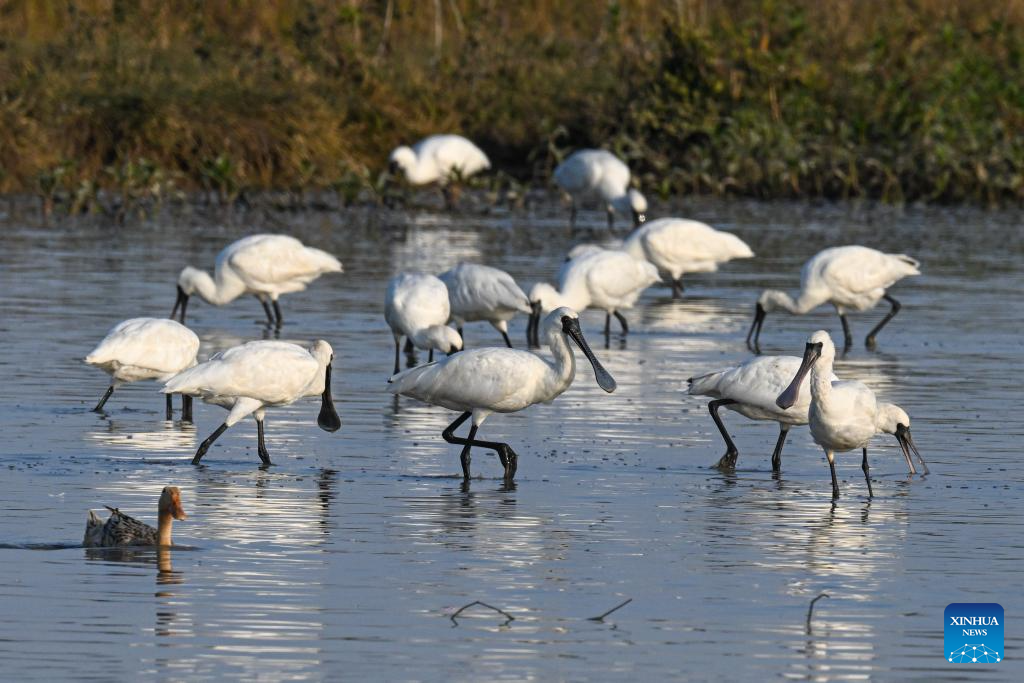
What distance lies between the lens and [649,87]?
34.6 m

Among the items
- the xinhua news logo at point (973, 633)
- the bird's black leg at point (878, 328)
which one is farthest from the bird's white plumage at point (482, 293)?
the xinhua news logo at point (973, 633)

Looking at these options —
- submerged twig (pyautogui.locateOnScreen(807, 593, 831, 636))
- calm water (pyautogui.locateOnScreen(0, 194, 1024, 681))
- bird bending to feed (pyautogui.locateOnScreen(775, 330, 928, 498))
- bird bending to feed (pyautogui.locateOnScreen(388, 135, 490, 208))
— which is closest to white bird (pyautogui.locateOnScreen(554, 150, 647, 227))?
bird bending to feed (pyautogui.locateOnScreen(388, 135, 490, 208))

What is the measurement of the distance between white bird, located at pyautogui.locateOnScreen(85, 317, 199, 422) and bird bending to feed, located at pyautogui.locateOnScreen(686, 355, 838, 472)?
3189 mm

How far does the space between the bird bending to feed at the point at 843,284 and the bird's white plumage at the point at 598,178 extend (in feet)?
34.2

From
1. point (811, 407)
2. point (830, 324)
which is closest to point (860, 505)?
point (811, 407)

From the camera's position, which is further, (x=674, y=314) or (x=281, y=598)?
(x=674, y=314)

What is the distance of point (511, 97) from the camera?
36562 mm

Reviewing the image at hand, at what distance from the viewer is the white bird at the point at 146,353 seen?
1279cm

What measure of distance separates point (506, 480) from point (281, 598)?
3.02m

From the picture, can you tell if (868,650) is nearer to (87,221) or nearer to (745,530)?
(745,530)

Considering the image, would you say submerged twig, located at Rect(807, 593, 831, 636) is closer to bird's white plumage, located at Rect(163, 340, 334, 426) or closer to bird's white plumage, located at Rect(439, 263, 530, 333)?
bird's white plumage, located at Rect(163, 340, 334, 426)

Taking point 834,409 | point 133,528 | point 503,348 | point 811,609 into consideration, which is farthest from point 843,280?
point 811,609

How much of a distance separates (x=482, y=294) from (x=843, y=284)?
10.4ft

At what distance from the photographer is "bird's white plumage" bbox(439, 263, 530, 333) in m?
16.7
